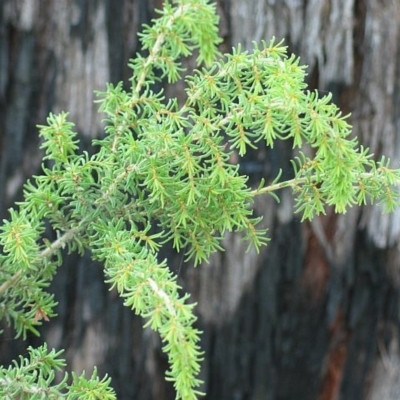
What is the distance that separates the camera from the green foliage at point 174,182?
533 millimetres

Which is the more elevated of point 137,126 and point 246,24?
point 246,24

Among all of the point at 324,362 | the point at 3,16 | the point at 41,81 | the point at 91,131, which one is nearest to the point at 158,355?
the point at 324,362

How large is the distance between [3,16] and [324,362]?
2.59ft

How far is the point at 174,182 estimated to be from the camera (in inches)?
22.9

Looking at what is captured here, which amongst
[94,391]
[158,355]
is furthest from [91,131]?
[94,391]

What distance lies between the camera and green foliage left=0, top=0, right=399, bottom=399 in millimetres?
533

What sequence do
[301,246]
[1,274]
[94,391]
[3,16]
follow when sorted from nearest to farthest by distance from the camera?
[94,391] < [1,274] < [3,16] < [301,246]

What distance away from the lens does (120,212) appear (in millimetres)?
634

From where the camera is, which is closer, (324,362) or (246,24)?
(246,24)

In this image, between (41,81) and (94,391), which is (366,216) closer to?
(41,81)

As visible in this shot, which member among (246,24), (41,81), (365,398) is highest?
(246,24)

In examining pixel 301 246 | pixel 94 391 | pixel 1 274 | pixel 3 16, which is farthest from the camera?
pixel 301 246

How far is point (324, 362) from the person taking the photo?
124 cm

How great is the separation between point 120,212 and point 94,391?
6.2 inches
